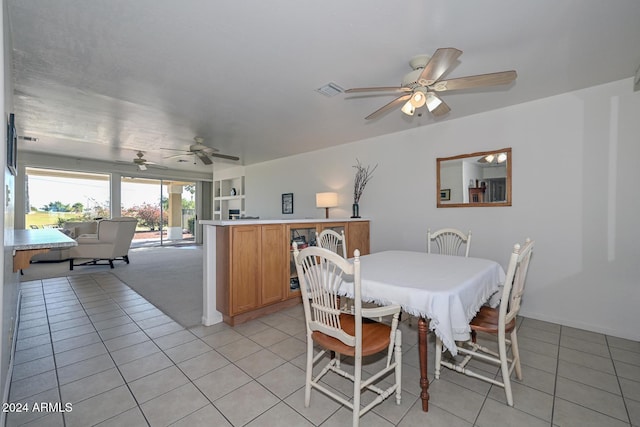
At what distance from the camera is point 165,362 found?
2.15m

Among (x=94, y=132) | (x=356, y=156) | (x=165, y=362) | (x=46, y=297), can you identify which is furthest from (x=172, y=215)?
(x=165, y=362)

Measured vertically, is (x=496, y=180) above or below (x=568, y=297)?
above

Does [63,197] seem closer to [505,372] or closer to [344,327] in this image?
[344,327]

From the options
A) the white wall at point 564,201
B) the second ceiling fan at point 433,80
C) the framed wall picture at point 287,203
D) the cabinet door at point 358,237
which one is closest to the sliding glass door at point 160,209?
the framed wall picture at point 287,203

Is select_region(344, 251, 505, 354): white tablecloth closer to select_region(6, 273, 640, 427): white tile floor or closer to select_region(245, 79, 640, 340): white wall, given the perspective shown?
select_region(6, 273, 640, 427): white tile floor

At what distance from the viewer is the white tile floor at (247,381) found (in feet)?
5.21

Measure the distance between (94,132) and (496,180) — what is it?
584cm

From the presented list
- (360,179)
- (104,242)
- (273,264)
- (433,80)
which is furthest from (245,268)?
(104,242)

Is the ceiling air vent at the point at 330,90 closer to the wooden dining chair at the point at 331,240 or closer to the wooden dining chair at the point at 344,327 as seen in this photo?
the wooden dining chair at the point at 331,240

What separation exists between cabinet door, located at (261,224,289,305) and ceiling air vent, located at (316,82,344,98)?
59.6 inches

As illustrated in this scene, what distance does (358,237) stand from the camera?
426 centimetres

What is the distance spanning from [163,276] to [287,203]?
266 centimetres

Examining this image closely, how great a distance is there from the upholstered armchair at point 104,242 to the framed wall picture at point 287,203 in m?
3.11

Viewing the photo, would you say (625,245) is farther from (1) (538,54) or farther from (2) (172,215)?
(2) (172,215)
